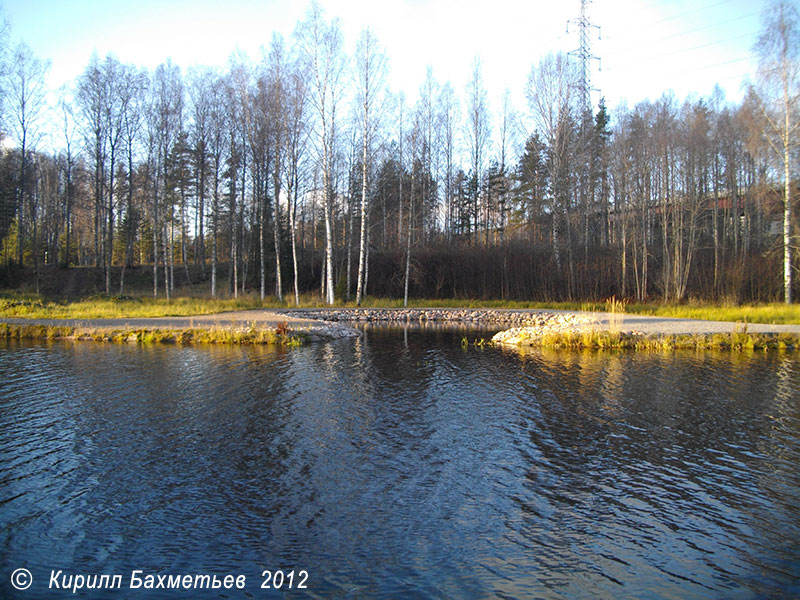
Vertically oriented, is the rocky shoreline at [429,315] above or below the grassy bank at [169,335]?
above

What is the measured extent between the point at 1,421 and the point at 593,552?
8.47m

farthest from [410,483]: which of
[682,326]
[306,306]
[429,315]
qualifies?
[306,306]

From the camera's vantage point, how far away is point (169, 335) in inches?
639

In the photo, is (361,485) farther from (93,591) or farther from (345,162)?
(345,162)

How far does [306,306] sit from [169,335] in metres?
9.56

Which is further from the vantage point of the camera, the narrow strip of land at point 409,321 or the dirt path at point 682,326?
the narrow strip of land at point 409,321

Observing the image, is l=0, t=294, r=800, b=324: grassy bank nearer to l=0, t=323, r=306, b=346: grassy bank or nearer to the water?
l=0, t=323, r=306, b=346: grassy bank

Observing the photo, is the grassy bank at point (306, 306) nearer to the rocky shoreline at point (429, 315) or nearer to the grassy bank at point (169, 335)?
the rocky shoreline at point (429, 315)

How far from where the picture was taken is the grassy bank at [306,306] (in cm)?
1914

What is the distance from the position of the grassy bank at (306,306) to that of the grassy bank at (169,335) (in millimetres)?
3033

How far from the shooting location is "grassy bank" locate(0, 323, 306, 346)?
15.8 metres

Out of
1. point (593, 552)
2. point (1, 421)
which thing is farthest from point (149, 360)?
point (593, 552)

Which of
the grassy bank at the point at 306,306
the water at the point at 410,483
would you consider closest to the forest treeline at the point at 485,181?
the grassy bank at the point at 306,306

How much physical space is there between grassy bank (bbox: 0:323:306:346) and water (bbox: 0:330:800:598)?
488cm
